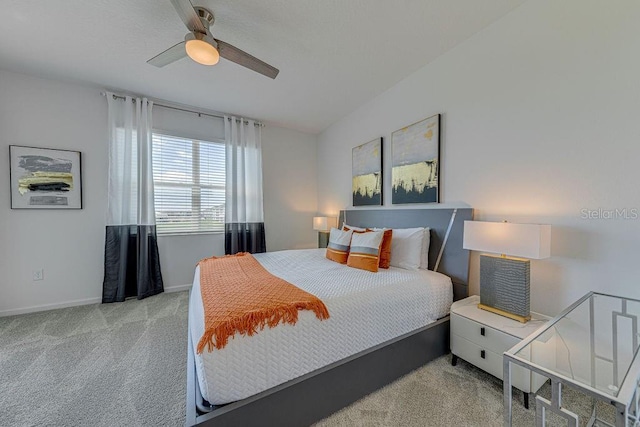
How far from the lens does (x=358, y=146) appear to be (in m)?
3.39

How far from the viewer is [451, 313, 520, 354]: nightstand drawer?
144 cm

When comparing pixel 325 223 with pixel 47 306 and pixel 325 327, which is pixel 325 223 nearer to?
pixel 325 327

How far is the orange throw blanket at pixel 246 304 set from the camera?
106cm

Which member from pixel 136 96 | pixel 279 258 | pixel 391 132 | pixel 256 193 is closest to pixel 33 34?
pixel 136 96

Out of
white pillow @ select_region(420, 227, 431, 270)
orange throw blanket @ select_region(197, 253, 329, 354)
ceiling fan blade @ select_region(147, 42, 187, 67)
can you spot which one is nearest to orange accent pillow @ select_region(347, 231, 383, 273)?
white pillow @ select_region(420, 227, 431, 270)

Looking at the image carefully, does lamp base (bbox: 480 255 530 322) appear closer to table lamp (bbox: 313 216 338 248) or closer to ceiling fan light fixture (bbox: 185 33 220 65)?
table lamp (bbox: 313 216 338 248)

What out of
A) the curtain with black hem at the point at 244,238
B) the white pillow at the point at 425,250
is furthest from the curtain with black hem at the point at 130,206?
the white pillow at the point at 425,250

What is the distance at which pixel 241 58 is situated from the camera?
1.87 meters

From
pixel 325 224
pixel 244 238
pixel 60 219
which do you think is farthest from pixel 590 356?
pixel 60 219

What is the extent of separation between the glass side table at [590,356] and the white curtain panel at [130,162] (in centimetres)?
378

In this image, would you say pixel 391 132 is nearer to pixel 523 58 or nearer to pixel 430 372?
pixel 523 58

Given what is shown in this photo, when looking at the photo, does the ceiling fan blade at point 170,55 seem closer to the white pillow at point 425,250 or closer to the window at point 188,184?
the window at point 188,184

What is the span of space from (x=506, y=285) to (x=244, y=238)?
324 cm

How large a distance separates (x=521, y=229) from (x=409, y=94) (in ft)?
6.05
